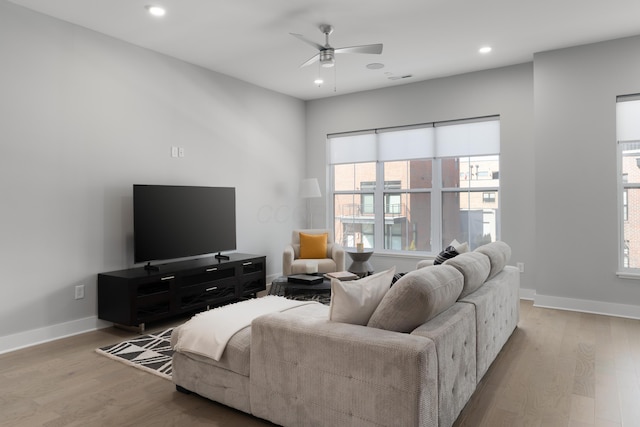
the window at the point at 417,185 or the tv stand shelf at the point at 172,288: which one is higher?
the window at the point at 417,185

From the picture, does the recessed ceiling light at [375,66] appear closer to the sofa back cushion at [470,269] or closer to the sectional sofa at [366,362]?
the sofa back cushion at [470,269]

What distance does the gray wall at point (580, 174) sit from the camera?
4387mm

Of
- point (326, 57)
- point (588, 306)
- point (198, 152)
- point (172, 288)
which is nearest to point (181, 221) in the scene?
point (172, 288)

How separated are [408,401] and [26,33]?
13.6 ft

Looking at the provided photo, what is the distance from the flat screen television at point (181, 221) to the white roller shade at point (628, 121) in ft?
14.4

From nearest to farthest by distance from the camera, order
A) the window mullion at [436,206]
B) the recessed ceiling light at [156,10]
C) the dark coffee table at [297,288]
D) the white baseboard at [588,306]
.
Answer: the recessed ceiling light at [156,10] → the dark coffee table at [297,288] → the white baseboard at [588,306] → the window mullion at [436,206]

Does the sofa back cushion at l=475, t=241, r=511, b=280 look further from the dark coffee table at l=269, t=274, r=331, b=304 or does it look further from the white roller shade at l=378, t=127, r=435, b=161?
the white roller shade at l=378, t=127, r=435, b=161

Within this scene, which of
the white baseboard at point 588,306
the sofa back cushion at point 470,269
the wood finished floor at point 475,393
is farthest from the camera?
the white baseboard at point 588,306

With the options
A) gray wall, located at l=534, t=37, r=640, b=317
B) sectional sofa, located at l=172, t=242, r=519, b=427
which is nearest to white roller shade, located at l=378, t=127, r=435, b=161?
gray wall, located at l=534, t=37, r=640, b=317

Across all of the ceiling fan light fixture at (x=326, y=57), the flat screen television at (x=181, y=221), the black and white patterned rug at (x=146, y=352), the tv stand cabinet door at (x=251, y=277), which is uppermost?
the ceiling fan light fixture at (x=326, y=57)

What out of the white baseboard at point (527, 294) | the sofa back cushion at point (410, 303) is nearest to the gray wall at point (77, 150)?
the sofa back cushion at point (410, 303)

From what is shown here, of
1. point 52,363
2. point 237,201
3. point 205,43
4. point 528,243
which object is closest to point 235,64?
point 205,43

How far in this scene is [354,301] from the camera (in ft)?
7.01

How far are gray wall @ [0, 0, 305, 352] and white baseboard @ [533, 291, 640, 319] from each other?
4.14 meters
